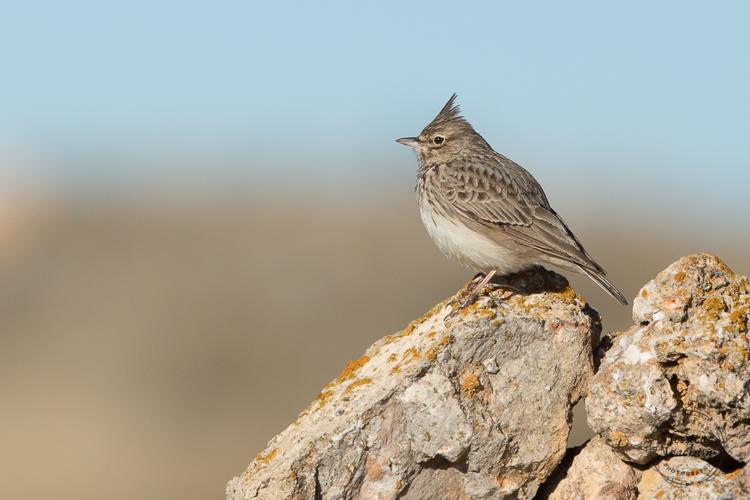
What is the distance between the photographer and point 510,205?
30.1ft

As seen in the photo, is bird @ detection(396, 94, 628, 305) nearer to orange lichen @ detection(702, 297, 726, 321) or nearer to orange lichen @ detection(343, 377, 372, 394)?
orange lichen @ detection(343, 377, 372, 394)

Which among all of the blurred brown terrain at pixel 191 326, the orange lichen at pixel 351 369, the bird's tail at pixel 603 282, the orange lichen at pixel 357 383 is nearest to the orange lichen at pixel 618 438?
the orange lichen at pixel 357 383

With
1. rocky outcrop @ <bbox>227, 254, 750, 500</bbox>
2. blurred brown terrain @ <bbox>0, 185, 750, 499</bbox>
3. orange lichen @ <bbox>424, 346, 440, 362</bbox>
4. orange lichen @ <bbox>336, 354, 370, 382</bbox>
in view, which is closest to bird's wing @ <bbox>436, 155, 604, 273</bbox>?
rocky outcrop @ <bbox>227, 254, 750, 500</bbox>

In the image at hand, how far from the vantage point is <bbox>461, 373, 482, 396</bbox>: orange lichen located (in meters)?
6.48

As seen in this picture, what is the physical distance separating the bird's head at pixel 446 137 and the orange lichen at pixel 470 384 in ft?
12.6

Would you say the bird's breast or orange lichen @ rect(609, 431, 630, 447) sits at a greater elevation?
the bird's breast

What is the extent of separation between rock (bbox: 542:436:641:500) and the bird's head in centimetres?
402

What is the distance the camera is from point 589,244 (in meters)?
25.2

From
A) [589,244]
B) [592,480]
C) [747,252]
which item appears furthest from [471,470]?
[747,252]

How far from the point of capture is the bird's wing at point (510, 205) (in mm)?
8688

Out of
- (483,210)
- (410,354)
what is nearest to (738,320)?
(410,354)

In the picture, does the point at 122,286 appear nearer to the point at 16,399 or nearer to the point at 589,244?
the point at 16,399

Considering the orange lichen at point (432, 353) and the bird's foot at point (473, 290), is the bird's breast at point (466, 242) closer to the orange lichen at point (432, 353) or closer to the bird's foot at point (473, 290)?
the bird's foot at point (473, 290)

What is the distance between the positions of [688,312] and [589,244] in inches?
761
